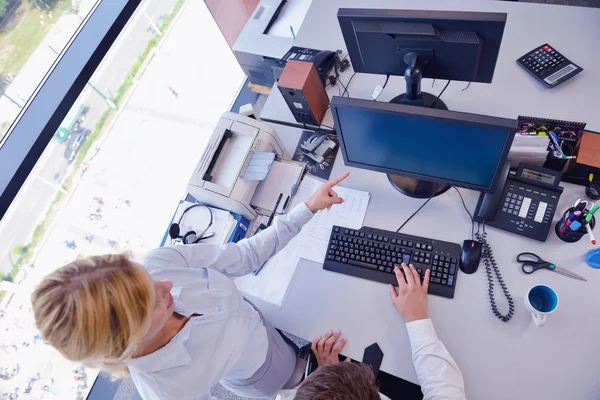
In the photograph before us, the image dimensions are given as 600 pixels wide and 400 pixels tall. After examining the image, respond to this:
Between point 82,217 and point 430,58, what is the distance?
5.45 ft

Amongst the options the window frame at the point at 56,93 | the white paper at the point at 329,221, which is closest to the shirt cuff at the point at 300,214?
the white paper at the point at 329,221

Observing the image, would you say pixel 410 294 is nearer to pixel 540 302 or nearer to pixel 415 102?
pixel 540 302

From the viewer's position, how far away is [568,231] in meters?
1.16

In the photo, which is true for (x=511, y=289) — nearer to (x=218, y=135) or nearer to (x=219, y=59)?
(x=218, y=135)

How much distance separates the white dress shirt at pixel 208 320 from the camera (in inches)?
37.9

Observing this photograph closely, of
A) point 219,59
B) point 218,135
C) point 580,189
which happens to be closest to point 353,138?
point 218,135

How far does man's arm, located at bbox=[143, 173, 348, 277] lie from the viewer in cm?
120

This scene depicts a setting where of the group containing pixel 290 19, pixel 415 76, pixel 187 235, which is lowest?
pixel 187 235

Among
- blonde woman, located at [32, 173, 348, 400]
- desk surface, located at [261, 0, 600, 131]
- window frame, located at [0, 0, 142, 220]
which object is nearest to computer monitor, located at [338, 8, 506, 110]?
desk surface, located at [261, 0, 600, 131]

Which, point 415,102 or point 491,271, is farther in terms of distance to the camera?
point 415,102

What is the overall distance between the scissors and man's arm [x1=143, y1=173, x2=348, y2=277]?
0.58 metres

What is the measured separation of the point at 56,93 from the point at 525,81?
5.83 feet

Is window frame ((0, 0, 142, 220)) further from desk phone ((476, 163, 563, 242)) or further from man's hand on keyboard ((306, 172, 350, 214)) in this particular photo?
desk phone ((476, 163, 563, 242))

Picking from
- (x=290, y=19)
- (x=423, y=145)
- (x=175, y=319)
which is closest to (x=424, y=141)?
(x=423, y=145)
